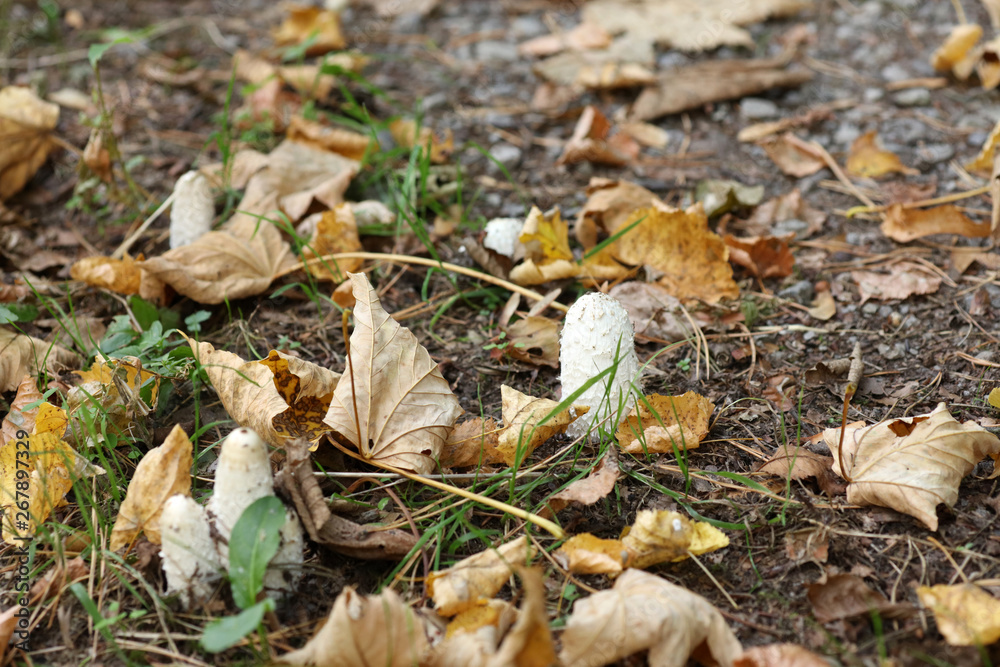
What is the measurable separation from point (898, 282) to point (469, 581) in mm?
1973

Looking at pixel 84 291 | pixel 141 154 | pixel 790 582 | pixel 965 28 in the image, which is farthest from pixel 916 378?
pixel 141 154

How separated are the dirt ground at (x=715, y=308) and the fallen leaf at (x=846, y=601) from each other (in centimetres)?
2

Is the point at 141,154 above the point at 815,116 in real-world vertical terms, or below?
above

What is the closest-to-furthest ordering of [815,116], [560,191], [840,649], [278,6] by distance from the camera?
[840,649], [560,191], [815,116], [278,6]

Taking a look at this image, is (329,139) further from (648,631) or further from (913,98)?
(913,98)

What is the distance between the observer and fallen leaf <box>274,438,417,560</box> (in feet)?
6.14

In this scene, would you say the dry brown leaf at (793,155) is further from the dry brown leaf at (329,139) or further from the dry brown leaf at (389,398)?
the dry brown leaf at (389,398)

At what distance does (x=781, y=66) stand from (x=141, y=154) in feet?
10.5

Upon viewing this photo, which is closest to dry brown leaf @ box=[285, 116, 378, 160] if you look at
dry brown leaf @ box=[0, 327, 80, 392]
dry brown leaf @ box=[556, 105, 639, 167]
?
dry brown leaf @ box=[556, 105, 639, 167]

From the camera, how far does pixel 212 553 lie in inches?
69.6

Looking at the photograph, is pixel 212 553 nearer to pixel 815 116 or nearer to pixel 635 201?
pixel 635 201

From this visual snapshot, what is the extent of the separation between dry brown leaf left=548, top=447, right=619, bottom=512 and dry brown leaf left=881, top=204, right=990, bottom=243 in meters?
1.74

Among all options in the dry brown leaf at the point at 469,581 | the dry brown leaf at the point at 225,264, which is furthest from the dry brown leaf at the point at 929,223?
the dry brown leaf at the point at 225,264

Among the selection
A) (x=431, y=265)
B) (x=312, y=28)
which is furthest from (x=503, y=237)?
(x=312, y=28)
